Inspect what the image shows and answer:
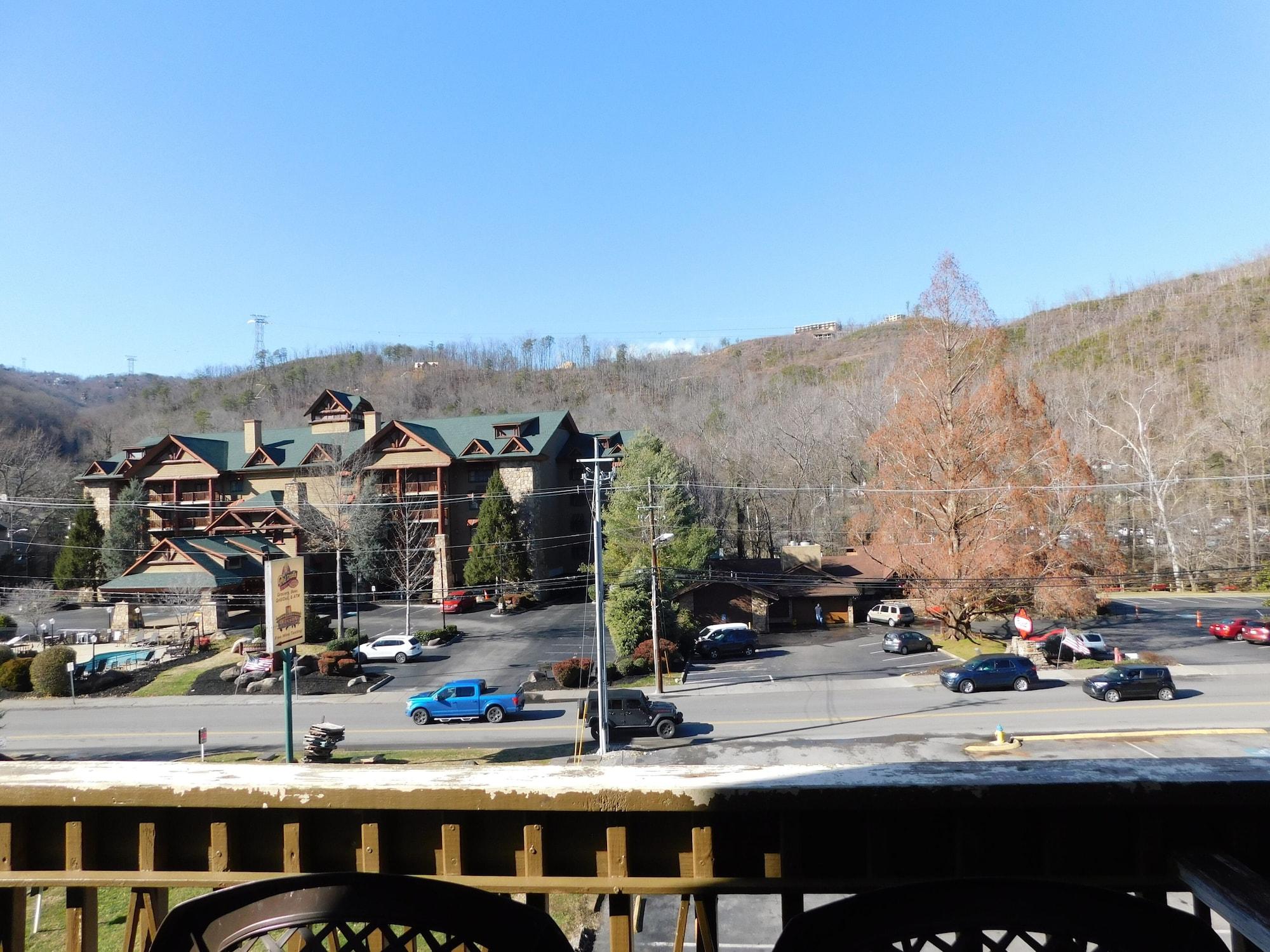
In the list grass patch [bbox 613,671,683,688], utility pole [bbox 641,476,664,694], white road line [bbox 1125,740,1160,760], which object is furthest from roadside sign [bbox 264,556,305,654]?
white road line [bbox 1125,740,1160,760]

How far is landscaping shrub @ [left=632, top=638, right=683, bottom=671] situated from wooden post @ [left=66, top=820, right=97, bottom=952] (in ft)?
91.0

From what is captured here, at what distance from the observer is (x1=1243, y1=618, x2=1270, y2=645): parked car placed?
30125mm

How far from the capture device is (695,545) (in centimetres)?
3500

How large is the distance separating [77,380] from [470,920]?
21821 cm

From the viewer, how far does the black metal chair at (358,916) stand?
1.48 metres

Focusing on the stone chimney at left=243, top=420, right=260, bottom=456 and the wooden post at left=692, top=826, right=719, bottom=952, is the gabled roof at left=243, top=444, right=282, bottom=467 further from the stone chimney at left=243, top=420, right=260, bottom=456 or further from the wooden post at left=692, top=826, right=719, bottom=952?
the wooden post at left=692, top=826, right=719, bottom=952

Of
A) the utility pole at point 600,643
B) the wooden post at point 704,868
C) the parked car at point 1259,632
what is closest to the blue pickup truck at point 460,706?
the utility pole at point 600,643

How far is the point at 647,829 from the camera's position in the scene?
207cm

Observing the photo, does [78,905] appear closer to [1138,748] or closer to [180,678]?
[1138,748]

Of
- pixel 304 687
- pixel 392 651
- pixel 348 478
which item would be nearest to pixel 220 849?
pixel 304 687

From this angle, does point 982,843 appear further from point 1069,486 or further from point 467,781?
point 1069,486

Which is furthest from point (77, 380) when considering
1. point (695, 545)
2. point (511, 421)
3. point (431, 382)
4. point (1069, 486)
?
point (1069, 486)

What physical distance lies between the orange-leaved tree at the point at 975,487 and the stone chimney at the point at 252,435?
3936 cm

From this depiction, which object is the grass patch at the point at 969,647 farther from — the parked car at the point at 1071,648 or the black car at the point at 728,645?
the black car at the point at 728,645
